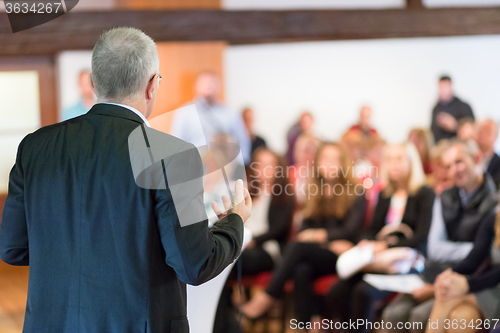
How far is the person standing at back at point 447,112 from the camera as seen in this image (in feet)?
12.2

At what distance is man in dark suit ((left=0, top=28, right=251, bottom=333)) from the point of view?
83 cm

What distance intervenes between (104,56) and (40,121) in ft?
9.38

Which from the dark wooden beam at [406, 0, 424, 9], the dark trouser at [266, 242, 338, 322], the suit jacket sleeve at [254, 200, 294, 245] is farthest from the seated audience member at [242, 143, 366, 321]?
the dark wooden beam at [406, 0, 424, 9]

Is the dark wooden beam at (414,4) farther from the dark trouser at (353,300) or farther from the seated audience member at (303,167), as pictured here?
the dark trouser at (353,300)

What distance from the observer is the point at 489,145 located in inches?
133

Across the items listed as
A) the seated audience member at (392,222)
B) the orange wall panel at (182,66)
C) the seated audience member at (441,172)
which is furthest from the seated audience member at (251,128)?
the seated audience member at (441,172)

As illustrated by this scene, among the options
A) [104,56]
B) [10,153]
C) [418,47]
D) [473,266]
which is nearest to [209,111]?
[10,153]

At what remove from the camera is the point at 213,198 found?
127cm

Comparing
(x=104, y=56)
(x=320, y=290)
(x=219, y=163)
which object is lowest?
(x=320, y=290)

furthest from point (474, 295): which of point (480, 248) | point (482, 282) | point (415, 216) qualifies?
point (415, 216)

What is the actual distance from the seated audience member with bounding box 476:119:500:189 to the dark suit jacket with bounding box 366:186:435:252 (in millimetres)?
728

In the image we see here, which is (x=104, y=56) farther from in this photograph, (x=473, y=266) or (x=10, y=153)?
(x=10, y=153)

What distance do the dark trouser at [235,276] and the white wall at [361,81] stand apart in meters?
1.39

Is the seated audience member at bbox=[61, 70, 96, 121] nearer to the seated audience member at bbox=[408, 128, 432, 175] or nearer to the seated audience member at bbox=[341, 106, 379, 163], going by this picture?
the seated audience member at bbox=[341, 106, 379, 163]
